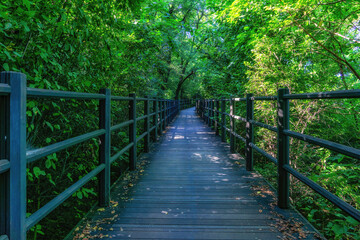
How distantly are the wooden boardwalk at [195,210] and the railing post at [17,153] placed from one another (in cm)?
90

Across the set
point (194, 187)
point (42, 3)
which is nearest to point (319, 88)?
point (194, 187)

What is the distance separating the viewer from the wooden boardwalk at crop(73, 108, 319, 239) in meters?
2.13

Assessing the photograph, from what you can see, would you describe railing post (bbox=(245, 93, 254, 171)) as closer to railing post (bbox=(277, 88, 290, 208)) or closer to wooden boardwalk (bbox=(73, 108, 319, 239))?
wooden boardwalk (bbox=(73, 108, 319, 239))

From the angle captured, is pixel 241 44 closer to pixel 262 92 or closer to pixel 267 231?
pixel 262 92

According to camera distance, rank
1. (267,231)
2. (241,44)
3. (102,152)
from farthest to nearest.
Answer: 1. (241,44)
2. (102,152)
3. (267,231)

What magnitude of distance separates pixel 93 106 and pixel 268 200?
8.23ft

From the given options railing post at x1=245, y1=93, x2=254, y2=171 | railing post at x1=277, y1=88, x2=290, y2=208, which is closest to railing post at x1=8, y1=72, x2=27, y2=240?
railing post at x1=277, y1=88, x2=290, y2=208

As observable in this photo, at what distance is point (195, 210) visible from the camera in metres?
2.60

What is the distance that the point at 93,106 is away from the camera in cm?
315

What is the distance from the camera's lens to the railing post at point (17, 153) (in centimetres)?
122

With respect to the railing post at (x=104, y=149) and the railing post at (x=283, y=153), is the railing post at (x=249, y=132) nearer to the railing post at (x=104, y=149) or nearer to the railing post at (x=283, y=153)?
the railing post at (x=283, y=153)

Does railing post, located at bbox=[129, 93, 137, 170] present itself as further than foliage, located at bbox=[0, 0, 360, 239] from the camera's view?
Yes

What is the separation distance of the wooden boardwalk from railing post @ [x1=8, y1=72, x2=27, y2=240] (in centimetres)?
90

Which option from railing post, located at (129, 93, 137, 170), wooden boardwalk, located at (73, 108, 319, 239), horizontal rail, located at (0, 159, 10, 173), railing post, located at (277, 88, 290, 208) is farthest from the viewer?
railing post, located at (129, 93, 137, 170)
